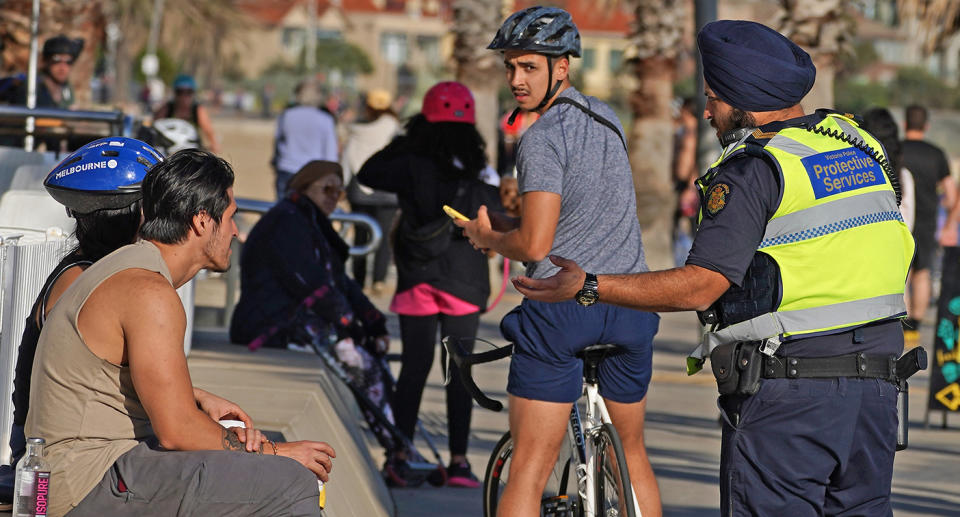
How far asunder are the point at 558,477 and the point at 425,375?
1954mm

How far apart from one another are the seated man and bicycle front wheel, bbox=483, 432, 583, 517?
52.4 inches

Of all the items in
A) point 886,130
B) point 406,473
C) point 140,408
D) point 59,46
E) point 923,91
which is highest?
point 923,91

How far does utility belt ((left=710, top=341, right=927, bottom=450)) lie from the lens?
364cm

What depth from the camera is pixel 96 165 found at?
434 centimetres

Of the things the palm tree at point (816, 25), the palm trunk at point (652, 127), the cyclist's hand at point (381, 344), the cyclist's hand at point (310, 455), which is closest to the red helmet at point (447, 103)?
the cyclist's hand at point (381, 344)

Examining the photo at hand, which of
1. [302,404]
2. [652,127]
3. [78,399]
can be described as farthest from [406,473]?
[652,127]

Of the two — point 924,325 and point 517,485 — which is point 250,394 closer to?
A: point 517,485

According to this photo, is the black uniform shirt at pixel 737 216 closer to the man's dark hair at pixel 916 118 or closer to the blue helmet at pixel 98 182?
the blue helmet at pixel 98 182

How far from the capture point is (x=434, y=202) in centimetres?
677

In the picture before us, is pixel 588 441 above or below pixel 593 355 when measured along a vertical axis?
below

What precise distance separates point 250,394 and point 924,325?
1011cm

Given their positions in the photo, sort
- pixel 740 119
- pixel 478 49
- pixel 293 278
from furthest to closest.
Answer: pixel 478 49 < pixel 293 278 < pixel 740 119

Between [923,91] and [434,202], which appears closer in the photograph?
[434,202]

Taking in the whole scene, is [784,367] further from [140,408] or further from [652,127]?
[652,127]
